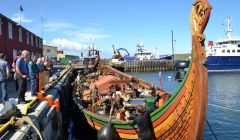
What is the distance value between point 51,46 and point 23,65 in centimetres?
8838

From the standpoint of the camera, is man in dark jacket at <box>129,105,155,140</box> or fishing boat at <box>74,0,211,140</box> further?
man in dark jacket at <box>129,105,155,140</box>

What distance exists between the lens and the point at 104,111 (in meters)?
12.6

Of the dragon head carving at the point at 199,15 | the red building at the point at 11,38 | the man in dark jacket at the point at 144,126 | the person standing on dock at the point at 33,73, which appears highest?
the red building at the point at 11,38

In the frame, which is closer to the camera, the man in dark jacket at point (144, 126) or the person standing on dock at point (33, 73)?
the man in dark jacket at point (144, 126)

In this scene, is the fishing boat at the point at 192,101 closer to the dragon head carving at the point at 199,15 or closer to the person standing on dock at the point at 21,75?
the dragon head carving at the point at 199,15

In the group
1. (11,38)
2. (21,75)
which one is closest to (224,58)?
(11,38)

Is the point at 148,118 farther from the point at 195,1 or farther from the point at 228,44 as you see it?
the point at 228,44

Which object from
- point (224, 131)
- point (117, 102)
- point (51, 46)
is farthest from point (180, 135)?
point (51, 46)

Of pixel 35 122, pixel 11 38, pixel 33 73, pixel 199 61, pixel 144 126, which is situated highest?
pixel 11 38

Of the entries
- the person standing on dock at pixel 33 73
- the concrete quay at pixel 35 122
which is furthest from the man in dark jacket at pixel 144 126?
the person standing on dock at pixel 33 73

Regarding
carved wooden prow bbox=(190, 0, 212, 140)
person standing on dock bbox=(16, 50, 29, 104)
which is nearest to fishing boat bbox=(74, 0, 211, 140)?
carved wooden prow bbox=(190, 0, 212, 140)

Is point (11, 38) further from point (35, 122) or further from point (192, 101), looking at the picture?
point (192, 101)

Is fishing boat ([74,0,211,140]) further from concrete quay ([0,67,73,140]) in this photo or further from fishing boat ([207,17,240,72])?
fishing boat ([207,17,240,72])

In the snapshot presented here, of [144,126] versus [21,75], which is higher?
[21,75]
